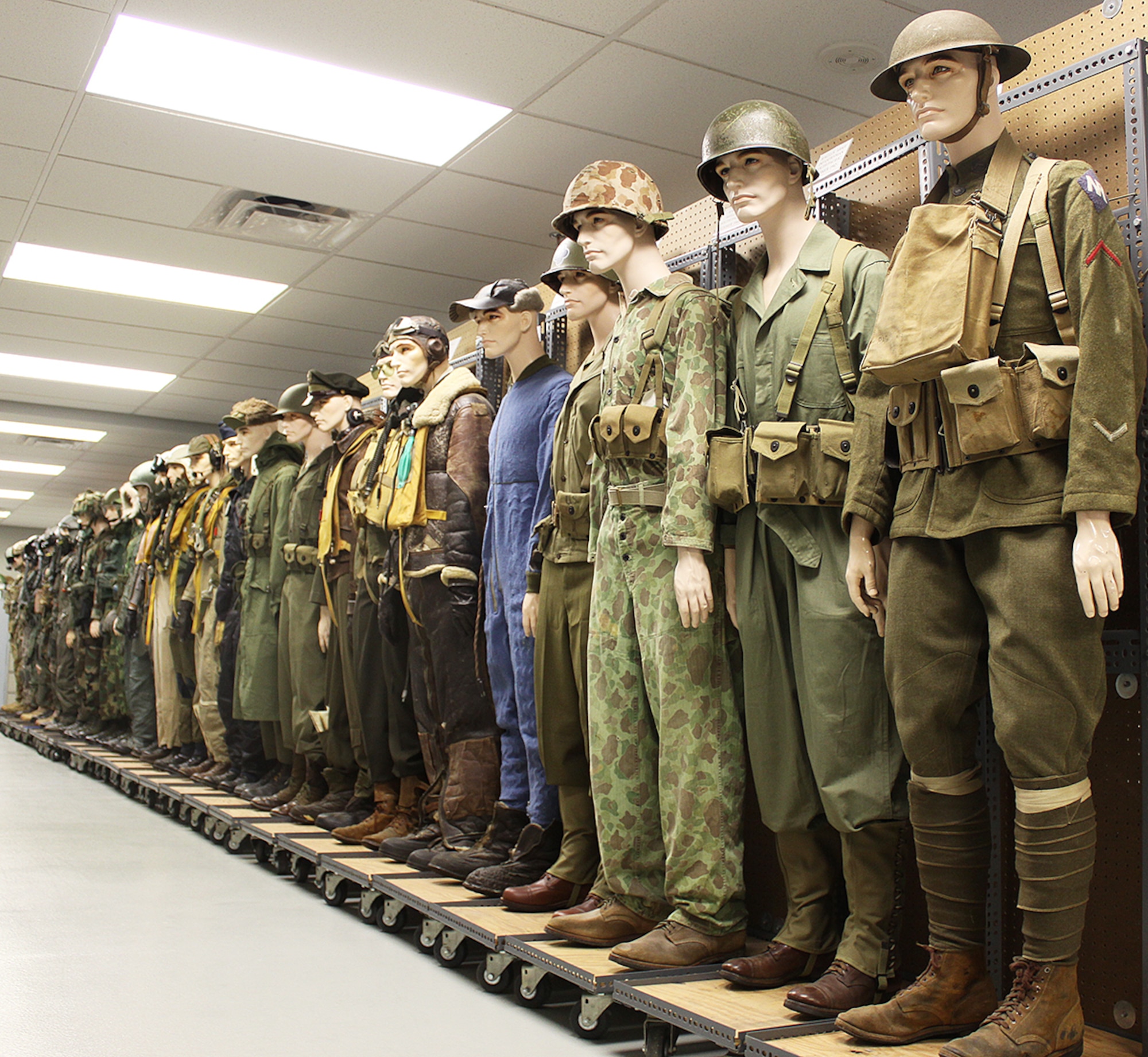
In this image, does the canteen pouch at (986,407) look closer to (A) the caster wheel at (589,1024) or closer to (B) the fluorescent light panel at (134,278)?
(A) the caster wheel at (589,1024)

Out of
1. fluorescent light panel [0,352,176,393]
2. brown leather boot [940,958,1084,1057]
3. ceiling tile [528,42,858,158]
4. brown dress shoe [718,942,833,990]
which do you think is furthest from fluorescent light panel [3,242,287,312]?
brown leather boot [940,958,1084,1057]

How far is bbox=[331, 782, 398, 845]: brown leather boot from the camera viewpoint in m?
4.67

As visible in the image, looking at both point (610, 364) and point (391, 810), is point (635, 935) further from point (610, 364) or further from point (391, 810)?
point (391, 810)

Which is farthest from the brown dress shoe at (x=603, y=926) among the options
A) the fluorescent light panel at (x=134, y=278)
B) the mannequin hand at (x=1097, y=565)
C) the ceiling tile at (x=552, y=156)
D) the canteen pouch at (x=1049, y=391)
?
the fluorescent light panel at (x=134, y=278)

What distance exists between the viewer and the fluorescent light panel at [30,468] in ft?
50.6

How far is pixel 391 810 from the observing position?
190 inches

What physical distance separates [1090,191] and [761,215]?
0.86 m

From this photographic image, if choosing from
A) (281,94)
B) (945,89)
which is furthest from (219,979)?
(281,94)

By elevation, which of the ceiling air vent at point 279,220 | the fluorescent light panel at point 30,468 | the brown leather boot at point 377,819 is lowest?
the brown leather boot at point 377,819

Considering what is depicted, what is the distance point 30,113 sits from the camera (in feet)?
18.9

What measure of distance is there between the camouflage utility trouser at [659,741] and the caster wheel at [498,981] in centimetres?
39

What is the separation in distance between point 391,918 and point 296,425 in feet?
9.87

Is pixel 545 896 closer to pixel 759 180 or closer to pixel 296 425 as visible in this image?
pixel 759 180

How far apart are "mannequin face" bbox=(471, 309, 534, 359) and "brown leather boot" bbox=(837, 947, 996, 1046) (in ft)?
8.23
